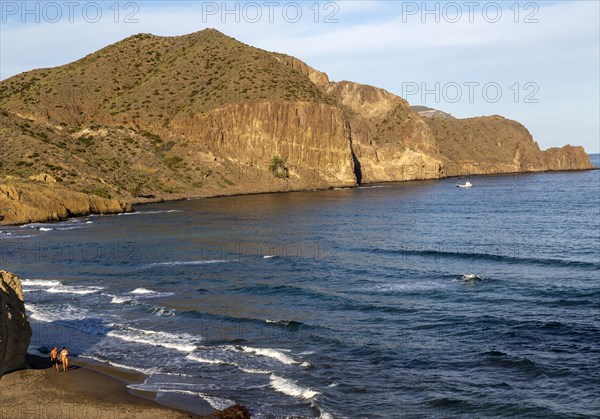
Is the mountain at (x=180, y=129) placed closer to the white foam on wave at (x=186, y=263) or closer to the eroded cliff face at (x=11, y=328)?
the white foam on wave at (x=186, y=263)

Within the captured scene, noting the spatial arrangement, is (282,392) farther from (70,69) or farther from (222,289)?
(70,69)

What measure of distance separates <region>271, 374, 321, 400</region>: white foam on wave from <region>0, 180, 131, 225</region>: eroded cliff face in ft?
242

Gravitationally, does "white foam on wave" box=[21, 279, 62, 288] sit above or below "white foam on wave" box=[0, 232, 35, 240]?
below

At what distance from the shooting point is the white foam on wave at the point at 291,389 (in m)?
27.7

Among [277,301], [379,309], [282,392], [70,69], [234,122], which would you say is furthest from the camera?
[70,69]

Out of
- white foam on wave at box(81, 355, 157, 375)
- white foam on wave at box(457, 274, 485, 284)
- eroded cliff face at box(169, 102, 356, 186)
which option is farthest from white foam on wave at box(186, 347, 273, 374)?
eroded cliff face at box(169, 102, 356, 186)

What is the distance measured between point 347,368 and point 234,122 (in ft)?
438

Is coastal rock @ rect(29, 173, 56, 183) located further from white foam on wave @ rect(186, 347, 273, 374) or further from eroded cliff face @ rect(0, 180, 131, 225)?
white foam on wave @ rect(186, 347, 273, 374)

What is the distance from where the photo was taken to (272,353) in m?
33.8

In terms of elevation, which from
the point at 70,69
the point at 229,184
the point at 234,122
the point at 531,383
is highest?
the point at 70,69

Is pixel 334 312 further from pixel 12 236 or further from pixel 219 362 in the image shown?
pixel 12 236

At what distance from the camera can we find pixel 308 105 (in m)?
165

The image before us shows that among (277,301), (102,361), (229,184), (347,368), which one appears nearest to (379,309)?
(277,301)

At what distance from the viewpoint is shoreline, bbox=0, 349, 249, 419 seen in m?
25.4
